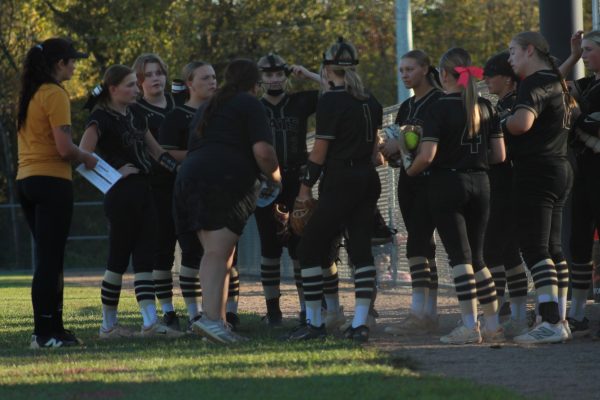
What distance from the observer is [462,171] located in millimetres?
8586

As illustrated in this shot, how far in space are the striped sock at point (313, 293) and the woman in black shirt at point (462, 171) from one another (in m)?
0.91

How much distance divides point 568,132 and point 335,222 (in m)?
1.70

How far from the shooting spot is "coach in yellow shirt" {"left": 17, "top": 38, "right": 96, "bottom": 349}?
8.68m

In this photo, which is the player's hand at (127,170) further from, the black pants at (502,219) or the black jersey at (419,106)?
the black pants at (502,219)

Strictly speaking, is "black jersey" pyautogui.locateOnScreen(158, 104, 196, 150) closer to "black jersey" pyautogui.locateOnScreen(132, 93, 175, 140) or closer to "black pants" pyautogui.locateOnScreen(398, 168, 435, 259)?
"black jersey" pyautogui.locateOnScreen(132, 93, 175, 140)

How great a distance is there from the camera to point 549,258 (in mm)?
8750

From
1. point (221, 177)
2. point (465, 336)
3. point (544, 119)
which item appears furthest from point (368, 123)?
point (465, 336)

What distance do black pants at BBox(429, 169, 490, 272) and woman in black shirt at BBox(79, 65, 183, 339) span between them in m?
2.07

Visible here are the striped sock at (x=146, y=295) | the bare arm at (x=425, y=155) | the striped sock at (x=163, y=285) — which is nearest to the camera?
the bare arm at (x=425, y=155)

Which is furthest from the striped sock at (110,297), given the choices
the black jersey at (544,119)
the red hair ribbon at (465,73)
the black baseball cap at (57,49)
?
the black jersey at (544,119)

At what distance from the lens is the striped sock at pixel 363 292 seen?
884cm

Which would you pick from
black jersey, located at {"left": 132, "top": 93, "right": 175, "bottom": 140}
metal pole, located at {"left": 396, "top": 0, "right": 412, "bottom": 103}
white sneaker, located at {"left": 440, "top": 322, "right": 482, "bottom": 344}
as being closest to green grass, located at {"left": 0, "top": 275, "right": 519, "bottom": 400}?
white sneaker, located at {"left": 440, "top": 322, "right": 482, "bottom": 344}

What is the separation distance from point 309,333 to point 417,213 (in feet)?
4.13

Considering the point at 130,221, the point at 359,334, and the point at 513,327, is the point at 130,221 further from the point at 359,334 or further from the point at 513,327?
the point at 513,327
